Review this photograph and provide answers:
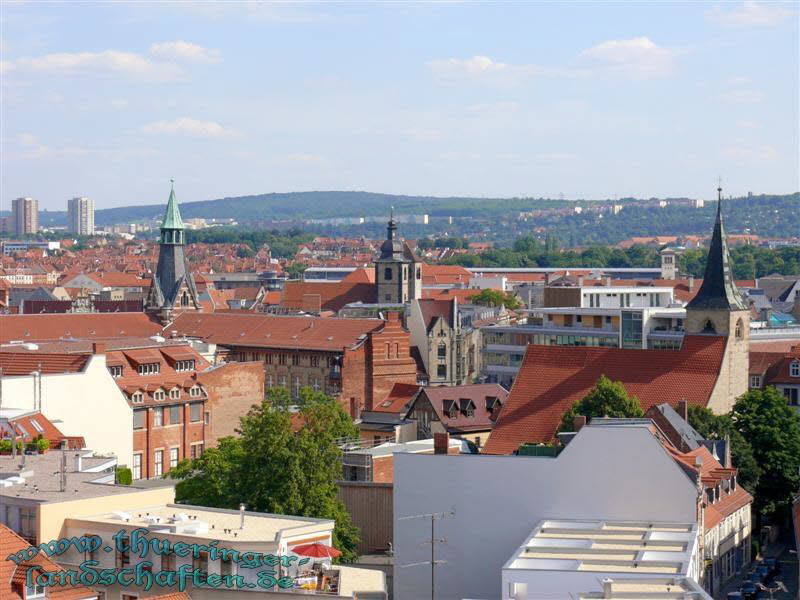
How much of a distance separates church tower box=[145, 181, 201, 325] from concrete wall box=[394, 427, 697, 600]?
90694mm

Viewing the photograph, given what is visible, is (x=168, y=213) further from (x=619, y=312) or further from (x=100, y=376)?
(x=100, y=376)

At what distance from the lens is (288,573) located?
38.5 meters

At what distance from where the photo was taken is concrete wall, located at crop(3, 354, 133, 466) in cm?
7244

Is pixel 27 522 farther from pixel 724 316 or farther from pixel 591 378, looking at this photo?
pixel 724 316

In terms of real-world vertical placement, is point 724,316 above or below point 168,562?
above

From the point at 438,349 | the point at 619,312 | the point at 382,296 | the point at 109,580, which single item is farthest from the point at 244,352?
the point at 109,580

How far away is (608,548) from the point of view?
43000mm

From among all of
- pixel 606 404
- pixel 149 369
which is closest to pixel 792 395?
pixel 606 404

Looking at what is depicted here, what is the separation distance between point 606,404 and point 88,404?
23.1m

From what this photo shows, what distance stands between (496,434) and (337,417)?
8.11 m

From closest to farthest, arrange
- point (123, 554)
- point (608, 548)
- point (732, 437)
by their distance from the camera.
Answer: point (123, 554) → point (608, 548) → point (732, 437)

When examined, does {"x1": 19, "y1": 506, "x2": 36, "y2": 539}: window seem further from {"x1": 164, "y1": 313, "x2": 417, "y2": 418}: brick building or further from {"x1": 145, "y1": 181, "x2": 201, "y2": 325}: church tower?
{"x1": 145, "y1": 181, "x2": 201, "y2": 325}: church tower

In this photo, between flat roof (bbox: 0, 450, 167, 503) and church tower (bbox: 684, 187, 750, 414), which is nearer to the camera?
flat roof (bbox: 0, 450, 167, 503)

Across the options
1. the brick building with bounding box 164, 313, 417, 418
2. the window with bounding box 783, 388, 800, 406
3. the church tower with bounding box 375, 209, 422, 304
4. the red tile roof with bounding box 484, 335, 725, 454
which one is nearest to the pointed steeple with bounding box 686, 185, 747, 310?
the red tile roof with bounding box 484, 335, 725, 454
